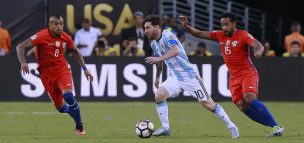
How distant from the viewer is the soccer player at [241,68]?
46.8ft

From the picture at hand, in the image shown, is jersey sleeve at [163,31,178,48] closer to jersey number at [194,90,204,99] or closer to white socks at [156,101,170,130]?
jersey number at [194,90,204,99]

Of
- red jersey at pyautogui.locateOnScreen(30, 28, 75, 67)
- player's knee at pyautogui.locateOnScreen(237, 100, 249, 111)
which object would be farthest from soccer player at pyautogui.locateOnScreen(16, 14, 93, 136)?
player's knee at pyautogui.locateOnScreen(237, 100, 249, 111)

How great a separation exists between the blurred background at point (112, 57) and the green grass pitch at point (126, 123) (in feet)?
1.12

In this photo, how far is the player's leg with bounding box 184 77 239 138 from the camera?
550 inches

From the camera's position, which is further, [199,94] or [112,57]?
[112,57]

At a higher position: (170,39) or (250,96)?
(170,39)

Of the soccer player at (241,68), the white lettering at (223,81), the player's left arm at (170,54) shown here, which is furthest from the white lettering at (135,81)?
the player's left arm at (170,54)

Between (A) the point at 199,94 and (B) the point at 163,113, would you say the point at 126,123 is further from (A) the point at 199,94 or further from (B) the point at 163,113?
(A) the point at 199,94

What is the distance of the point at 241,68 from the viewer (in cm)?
1446

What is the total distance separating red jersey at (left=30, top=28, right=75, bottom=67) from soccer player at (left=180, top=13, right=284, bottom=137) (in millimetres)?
2002

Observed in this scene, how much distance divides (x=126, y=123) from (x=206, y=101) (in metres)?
3.29

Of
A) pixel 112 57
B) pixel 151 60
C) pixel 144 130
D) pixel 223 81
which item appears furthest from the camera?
pixel 223 81

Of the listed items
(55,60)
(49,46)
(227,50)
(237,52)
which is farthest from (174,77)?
(49,46)

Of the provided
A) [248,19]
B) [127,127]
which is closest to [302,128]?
[127,127]
